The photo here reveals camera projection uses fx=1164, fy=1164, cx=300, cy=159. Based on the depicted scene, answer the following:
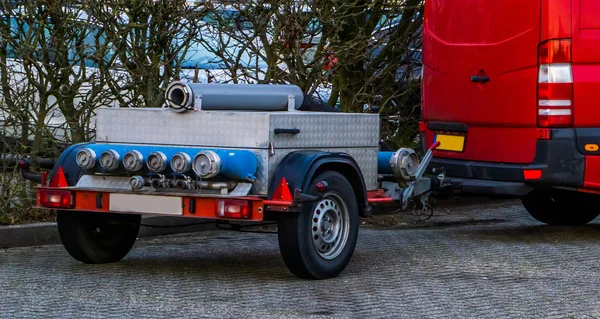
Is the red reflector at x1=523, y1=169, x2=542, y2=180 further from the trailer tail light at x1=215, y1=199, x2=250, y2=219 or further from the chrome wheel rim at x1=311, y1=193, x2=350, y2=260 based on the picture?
the trailer tail light at x1=215, y1=199, x2=250, y2=219

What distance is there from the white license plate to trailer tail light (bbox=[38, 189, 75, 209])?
13.0 inches

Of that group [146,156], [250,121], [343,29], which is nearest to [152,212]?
[146,156]

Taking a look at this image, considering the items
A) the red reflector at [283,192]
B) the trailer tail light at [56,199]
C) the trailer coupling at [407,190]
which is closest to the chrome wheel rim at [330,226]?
the red reflector at [283,192]

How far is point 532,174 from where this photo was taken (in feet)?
32.3

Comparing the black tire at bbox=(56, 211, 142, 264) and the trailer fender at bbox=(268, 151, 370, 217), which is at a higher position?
the trailer fender at bbox=(268, 151, 370, 217)

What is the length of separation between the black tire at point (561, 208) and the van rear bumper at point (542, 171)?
4.69 ft

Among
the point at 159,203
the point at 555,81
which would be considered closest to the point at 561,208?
the point at 555,81

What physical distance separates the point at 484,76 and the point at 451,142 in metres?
0.78

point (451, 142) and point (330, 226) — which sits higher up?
point (451, 142)

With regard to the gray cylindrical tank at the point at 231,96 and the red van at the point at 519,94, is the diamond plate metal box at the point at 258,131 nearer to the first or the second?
the gray cylindrical tank at the point at 231,96

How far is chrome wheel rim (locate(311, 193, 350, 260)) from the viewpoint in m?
7.83

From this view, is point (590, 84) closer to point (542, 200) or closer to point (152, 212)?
point (542, 200)

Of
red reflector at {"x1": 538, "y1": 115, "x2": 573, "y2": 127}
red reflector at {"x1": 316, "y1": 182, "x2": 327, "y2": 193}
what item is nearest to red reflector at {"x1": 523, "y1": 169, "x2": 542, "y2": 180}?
red reflector at {"x1": 538, "y1": 115, "x2": 573, "y2": 127}

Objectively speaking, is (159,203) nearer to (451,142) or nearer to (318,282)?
(318,282)
